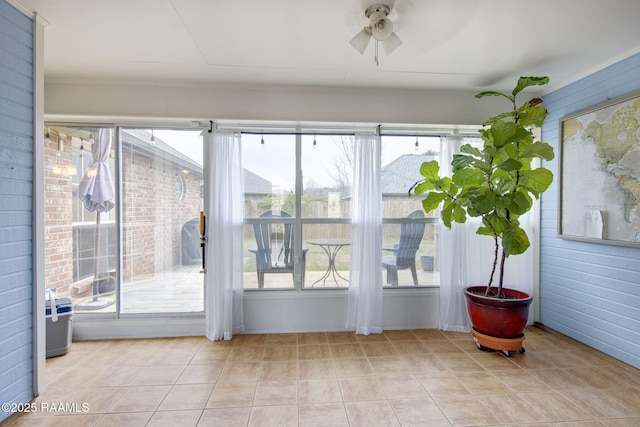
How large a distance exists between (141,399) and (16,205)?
4.94 feet

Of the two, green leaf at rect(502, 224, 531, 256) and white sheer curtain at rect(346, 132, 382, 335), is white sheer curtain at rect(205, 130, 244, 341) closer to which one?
white sheer curtain at rect(346, 132, 382, 335)

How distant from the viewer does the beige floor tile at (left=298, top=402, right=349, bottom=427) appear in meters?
1.79

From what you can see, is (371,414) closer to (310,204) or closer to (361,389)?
(361,389)

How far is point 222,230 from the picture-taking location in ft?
9.73

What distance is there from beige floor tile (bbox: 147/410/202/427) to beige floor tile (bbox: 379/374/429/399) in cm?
128

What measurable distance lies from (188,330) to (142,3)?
2.81 meters

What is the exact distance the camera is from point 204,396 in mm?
2049

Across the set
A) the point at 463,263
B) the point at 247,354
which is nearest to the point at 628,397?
the point at 463,263

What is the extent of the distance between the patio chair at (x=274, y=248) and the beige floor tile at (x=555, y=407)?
2163 mm

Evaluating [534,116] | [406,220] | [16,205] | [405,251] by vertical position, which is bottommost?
[405,251]

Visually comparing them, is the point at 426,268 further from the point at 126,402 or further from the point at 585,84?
the point at 126,402

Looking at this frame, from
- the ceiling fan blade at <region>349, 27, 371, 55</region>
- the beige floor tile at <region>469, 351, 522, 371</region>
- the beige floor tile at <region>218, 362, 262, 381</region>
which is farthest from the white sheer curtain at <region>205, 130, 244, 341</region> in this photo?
the beige floor tile at <region>469, 351, 522, 371</region>

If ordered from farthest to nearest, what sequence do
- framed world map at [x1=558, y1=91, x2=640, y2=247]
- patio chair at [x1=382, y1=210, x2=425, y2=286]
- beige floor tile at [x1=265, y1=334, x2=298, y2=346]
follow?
patio chair at [x1=382, y1=210, x2=425, y2=286] → beige floor tile at [x1=265, y1=334, x2=298, y2=346] → framed world map at [x1=558, y1=91, x2=640, y2=247]

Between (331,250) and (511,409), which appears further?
(331,250)
